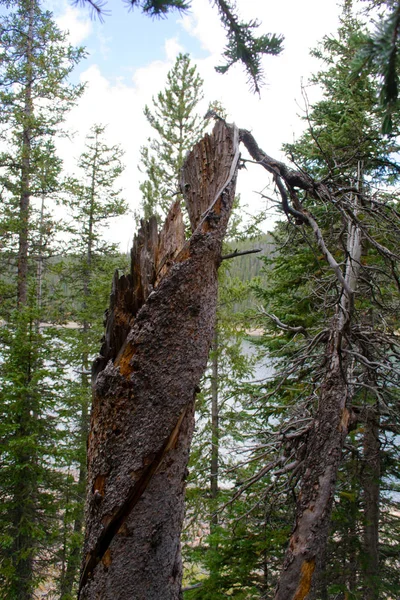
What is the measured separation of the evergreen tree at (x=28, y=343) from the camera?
27.8 ft

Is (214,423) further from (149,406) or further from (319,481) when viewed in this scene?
(149,406)

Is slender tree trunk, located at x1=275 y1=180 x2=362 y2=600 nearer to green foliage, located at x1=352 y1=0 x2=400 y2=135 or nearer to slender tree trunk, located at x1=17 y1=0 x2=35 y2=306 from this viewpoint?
green foliage, located at x1=352 y1=0 x2=400 y2=135

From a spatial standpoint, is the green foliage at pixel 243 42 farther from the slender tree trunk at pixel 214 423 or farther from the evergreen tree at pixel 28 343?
the slender tree trunk at pixel 214 423

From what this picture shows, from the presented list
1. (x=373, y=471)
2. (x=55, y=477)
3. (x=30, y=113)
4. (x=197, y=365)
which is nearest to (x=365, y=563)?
(x=373, y=471)

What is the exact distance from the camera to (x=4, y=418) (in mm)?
8641

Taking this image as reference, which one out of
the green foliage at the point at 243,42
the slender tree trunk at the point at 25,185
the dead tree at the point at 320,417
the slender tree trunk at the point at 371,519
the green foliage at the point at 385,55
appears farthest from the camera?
the slender tree trunk at the point at 25,185

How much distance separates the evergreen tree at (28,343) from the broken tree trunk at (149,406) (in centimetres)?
673

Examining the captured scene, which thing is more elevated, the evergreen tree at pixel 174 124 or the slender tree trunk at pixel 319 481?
the evergreen tree at pixel 174 124

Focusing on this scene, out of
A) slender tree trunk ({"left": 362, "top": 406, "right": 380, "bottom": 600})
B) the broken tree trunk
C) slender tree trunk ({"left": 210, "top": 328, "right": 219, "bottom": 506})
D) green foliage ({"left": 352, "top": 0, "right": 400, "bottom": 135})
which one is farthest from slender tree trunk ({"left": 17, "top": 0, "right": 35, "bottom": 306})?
green foliage ({"left": 352, "top": 0, "right": 400, "bottom": 135})

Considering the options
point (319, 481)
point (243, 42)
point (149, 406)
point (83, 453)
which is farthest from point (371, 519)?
point (243, 42)

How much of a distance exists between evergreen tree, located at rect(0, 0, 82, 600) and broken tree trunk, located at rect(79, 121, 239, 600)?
673cm

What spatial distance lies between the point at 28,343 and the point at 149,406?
748 cm

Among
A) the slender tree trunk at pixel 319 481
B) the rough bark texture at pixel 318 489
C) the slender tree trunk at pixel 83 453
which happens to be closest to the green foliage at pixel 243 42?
the slender tree trunk at pixel 319 481

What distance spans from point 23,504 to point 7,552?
3.88 ft
